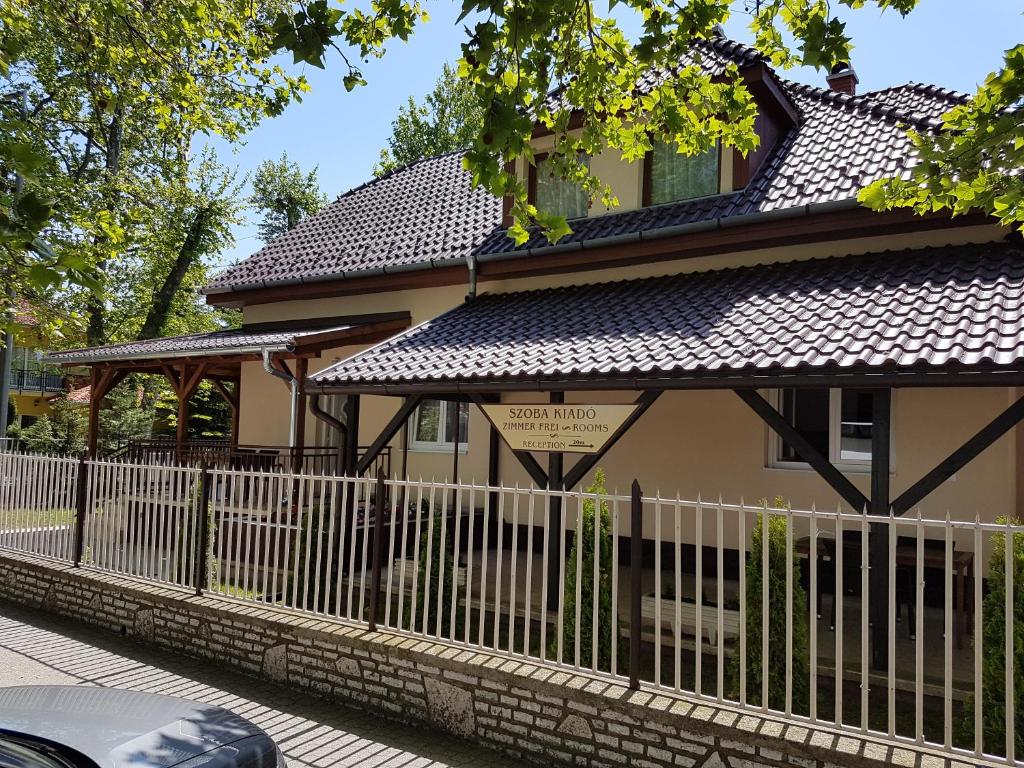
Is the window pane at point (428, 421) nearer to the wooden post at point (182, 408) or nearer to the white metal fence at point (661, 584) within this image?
the white metal fence at point (661, 584)

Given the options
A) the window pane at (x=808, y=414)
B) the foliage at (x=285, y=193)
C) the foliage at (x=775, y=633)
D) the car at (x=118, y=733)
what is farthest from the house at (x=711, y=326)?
the foliage at (x=285, y=193)

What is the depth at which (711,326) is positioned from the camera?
6.97m

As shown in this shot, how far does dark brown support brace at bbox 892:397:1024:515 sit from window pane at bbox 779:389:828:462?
325 cm

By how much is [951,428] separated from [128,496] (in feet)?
28.5

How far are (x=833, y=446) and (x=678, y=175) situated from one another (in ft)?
13.6

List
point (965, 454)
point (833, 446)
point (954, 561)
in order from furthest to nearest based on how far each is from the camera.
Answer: point (833, 446) → point (954, 561) → point (965, 454)

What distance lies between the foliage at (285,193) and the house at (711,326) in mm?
27907

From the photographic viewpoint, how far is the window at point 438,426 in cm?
1148

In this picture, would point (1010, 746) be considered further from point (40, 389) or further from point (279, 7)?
point (40, 389)

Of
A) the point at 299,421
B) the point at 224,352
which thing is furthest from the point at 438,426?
the point at 224,352

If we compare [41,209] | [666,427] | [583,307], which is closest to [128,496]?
[41,209]

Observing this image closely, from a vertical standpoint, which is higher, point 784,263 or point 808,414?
point 784,263

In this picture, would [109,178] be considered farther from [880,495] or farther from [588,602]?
[880,495]

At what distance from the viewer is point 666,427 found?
9195 millimetres
